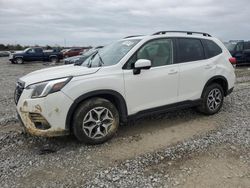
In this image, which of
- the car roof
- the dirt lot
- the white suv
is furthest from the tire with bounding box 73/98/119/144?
the car roof

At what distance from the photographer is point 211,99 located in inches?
225

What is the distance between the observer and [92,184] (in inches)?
129

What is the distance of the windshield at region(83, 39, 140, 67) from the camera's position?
4.65m

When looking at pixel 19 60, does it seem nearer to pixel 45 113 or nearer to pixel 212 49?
pixel 212 49

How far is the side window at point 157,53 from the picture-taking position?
4.66m

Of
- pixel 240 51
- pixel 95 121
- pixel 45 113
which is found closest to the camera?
pixel 45 113

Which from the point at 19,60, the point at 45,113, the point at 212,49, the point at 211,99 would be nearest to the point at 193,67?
the point at 212,49

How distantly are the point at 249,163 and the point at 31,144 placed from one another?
11.0 feet

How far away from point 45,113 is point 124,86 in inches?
51.5

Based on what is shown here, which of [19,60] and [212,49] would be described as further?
[19,60]

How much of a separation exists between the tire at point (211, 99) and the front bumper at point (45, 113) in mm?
2953

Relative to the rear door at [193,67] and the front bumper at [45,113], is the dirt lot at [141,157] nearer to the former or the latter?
the front bumper at [45,113]

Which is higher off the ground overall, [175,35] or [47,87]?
[175,35]

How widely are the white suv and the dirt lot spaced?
36 cm
